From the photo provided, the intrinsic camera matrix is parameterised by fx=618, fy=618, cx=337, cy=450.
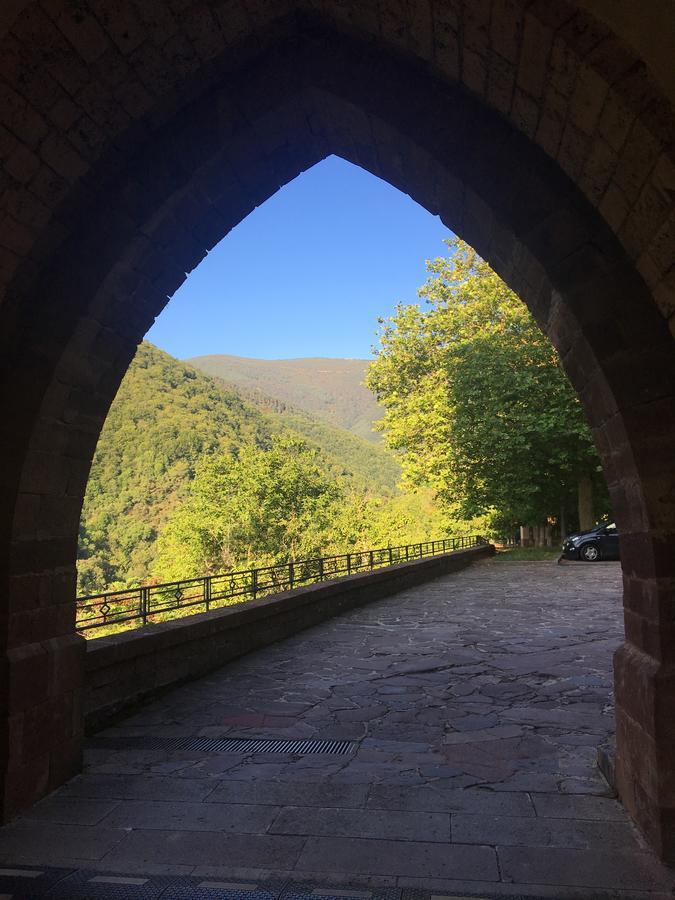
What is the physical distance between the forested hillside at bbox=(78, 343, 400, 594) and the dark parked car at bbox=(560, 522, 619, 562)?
31520 millimetres

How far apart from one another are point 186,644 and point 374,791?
310 centimetres

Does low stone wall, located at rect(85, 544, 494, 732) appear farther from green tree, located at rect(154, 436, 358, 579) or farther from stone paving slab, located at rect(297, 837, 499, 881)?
green tree, located at rect(154, 436, 358, 579)

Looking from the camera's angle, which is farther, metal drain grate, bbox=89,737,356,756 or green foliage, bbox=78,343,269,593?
green foliage, bbox=78,343,269,593

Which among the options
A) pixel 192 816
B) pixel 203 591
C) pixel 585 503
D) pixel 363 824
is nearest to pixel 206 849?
pixel 192 816

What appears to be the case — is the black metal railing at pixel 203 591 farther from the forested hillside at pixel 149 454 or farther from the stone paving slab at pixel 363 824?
the forested hillside at pixel 149 454

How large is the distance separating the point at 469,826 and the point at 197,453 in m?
69.7

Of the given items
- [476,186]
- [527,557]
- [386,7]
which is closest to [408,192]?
[476,186]

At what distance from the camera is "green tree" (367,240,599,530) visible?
20422mm

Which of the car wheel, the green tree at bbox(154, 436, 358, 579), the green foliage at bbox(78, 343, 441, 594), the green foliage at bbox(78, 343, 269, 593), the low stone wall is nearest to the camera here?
the low stone wall

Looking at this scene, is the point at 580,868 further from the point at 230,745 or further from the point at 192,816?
the point at 230,745

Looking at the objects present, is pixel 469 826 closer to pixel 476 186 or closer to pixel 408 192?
pixel 476 186

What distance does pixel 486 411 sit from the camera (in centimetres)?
2117

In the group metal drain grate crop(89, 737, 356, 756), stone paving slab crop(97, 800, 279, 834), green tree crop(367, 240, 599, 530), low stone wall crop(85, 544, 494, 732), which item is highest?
green tree crop(367, 240, 599, 530)

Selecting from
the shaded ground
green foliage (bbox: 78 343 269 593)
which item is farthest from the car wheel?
green foliage (bbox: 78 343 269 593)
